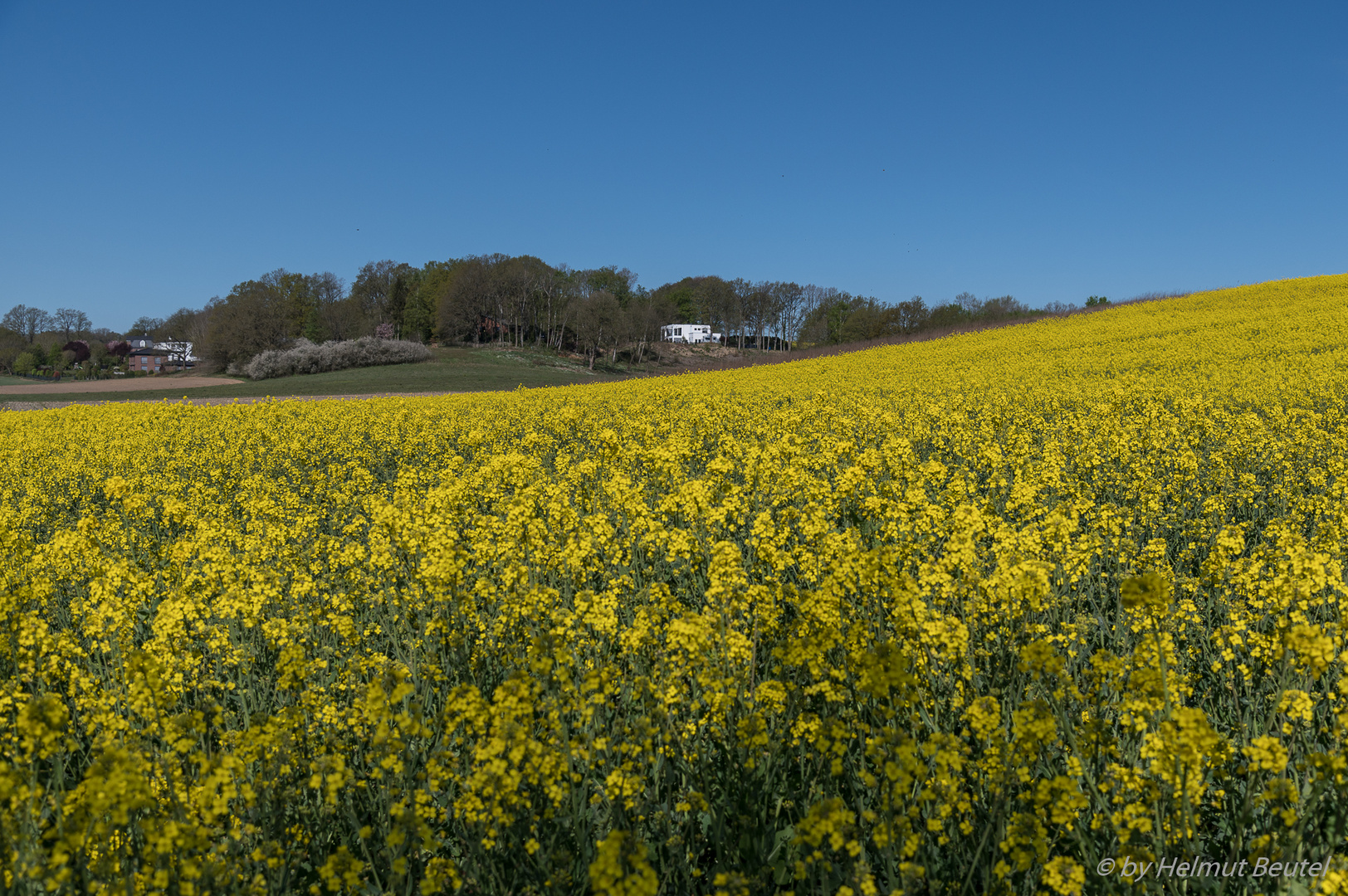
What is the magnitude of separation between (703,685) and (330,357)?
68.7 meters

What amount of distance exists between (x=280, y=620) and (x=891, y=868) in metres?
A: 4.40

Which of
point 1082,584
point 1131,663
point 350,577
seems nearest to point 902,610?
point 1131,663

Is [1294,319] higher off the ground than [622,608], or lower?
higher

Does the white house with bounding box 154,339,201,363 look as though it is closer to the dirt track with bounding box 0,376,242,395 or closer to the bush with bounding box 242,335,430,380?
the dirt track with bounding box 0,376,242,395

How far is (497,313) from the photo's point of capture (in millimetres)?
86375

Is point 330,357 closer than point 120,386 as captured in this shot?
No

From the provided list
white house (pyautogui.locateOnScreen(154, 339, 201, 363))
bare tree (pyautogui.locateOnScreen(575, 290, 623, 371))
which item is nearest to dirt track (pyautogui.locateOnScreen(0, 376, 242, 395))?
bare tree (pyautogui.locateOnScreen(575, 290, 623, 371))

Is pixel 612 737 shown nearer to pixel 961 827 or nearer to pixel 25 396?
pixel 961 827

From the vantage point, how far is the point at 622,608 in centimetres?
573

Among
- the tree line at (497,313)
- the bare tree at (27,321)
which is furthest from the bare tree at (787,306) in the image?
the bare tree at (27,321)

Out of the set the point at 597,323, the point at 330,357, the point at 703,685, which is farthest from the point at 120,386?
the point at 703,685

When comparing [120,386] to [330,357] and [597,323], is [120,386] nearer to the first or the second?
[330,357]

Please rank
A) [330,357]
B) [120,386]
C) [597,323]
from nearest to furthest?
[120,386]
[330,357]
[597,323]

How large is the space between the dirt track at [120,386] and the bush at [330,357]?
10.6 feet
